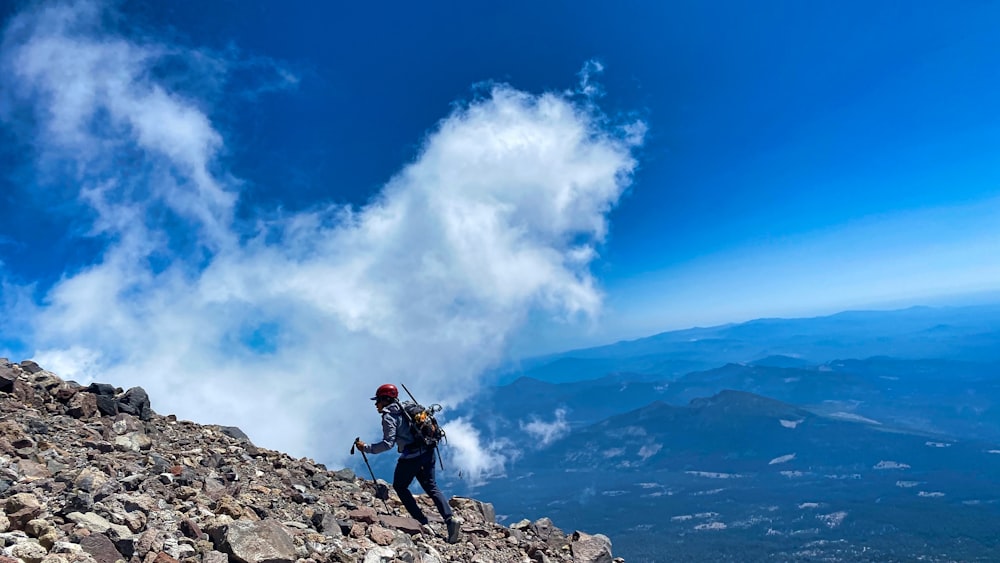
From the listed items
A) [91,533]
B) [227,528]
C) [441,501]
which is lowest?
[441,501]

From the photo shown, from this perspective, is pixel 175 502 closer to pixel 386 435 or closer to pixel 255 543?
pixel 255 543

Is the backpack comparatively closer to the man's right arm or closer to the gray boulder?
the man's right arm

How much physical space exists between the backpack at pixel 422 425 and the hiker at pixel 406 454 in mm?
97

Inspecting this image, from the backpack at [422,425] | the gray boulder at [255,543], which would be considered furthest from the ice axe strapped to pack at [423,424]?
the gray boulder at [255,543]

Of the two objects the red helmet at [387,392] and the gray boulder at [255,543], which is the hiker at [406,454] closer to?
the red helmet at [387,392]

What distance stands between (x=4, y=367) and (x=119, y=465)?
24.1 feet

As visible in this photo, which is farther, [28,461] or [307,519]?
[307,519]

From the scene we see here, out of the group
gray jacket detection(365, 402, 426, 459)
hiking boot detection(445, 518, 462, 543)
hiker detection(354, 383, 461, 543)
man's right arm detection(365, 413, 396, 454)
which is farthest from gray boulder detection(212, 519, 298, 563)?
hiking boot detection(445, 518, 462, 543)

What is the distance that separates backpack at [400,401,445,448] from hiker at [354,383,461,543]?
0.32ft

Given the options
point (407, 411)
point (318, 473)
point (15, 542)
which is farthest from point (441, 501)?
point (15, 542)

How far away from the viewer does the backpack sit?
1300 centimetres

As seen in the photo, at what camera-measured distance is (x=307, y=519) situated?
11.6 meters

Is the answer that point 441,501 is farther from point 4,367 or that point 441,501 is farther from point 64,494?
point 4,367

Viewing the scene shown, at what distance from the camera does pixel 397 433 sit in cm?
1284
